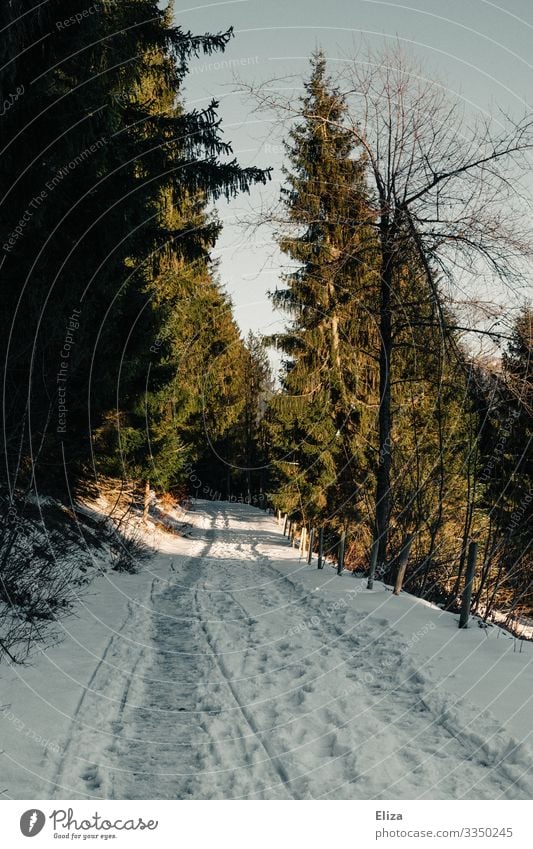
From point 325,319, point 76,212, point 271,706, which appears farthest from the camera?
point 325,319

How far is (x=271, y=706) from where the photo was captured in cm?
561

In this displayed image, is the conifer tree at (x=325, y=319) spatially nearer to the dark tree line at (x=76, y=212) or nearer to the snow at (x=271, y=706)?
the dark tree line at (x=76, y=212)

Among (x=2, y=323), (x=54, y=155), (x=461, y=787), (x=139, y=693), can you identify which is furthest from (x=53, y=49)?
(x=461, y=787)

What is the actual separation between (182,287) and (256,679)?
50.0 ft

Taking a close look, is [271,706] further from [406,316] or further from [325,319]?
[325,319]

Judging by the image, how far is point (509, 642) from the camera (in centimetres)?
739

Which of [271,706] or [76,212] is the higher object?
[76,212]

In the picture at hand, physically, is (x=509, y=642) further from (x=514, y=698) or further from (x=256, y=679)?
(x=256, y=679)

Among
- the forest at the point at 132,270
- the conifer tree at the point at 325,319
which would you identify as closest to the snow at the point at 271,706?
the forest at the point at 132,270

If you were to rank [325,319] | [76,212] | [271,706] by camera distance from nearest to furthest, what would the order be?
[271,706]
[76,212]
[325,319]

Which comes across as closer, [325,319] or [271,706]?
[271,706]

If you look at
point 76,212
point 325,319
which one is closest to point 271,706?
point 76,212

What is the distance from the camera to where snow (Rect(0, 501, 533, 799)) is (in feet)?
13.6

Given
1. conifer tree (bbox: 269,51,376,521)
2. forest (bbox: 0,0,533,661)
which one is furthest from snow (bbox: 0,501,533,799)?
conifer tree (bbox: 269,51,376,521)
